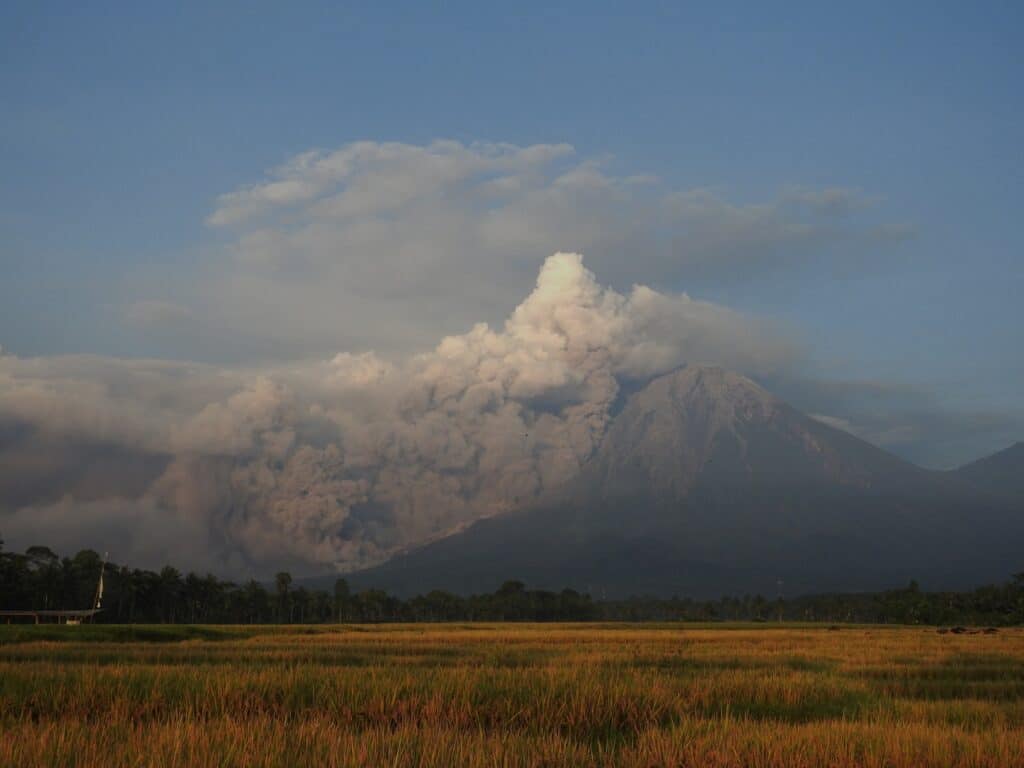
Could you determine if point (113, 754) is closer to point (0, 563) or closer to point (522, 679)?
point (522, 679)

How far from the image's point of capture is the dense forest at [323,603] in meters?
106

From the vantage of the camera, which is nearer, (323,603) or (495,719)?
(495,719)

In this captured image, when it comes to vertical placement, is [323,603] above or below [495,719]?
below

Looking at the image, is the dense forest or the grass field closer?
the grass field

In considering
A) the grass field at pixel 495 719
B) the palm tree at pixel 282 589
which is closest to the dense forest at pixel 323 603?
the palm tree at pixel 282 589

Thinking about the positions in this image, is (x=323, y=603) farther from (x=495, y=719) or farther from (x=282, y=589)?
(x=495, y=719)

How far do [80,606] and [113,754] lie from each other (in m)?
112

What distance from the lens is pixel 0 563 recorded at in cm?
9238

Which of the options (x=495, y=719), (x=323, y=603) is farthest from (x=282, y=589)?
(x=495, y=719)

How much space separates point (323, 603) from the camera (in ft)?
495

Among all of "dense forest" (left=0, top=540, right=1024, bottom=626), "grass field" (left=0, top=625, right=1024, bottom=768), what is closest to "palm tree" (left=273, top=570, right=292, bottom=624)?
"dense forest" (left=0, top=540, right=1024, bottom=626)

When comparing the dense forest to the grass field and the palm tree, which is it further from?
the grass field

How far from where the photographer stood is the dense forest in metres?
106

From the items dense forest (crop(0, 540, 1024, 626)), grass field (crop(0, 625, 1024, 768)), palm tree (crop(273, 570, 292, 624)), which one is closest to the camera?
grass field (crop(0, 625, 1024, 768))
